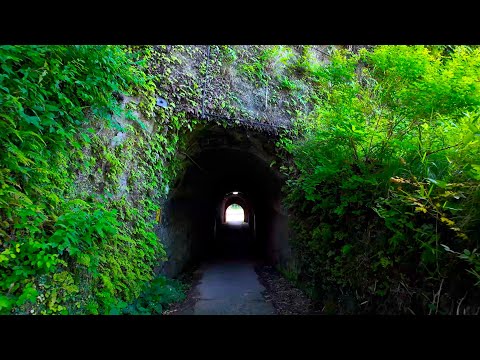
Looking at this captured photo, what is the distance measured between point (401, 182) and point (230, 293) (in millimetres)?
5987

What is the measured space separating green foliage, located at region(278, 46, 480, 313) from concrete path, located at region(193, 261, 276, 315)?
1826 mm

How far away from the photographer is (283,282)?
29.5 feet

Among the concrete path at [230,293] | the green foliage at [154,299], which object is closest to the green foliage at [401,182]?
the concrete path at [230,293]

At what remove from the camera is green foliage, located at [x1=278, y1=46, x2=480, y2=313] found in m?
2.91

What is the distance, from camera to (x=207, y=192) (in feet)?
46.6

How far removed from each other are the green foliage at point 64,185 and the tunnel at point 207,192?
3119 millimetres

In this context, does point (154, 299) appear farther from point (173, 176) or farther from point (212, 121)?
point (212, 121)

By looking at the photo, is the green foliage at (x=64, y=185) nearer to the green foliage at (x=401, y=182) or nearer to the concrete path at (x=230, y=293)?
the concrete path at (x=230, y=293)

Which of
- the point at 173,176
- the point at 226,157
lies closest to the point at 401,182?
the point at 173,176

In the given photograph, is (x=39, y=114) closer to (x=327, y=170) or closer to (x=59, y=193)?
(x=59, y=193)

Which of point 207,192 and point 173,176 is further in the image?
point 207,192

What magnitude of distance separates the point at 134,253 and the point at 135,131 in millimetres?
2493

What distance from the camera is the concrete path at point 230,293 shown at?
21.2 feet

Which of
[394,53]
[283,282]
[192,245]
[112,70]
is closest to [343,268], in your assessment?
[394,53]
